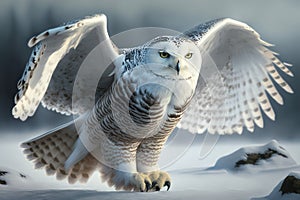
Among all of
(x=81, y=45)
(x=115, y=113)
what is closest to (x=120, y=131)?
(x=115, y=113)

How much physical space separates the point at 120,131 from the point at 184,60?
0.31m

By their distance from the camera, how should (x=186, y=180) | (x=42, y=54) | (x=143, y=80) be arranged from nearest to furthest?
(x=42, y=54)
(x=143, y=80)
(x=186, y=180)

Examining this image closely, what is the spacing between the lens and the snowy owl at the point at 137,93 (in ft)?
4.42

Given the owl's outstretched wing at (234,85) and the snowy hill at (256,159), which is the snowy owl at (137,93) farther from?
the snowy hill at (256,159)

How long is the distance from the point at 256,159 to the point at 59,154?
85 cm

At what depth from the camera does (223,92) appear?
1.81m

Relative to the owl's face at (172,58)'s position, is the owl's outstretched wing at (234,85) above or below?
below

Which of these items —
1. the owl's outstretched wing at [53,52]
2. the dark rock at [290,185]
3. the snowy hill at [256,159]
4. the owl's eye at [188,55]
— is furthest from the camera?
the snowy hill at [256,159]

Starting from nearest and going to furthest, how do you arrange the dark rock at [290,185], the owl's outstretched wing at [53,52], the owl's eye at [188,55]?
the owl's outstretched wing at [53,52]
the owl's eye at [188,55]
the dark rock at [290,185]

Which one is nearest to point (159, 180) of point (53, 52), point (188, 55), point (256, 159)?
point (188, 55)

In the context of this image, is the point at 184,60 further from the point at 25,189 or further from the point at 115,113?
the point at 25,189

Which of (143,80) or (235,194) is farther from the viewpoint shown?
(235,194)

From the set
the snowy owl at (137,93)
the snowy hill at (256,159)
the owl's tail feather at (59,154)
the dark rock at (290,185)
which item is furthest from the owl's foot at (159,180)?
the snowy hill at (256,159)

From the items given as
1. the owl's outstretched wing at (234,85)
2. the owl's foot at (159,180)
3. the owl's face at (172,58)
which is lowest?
the owl's foot at (159,180)
